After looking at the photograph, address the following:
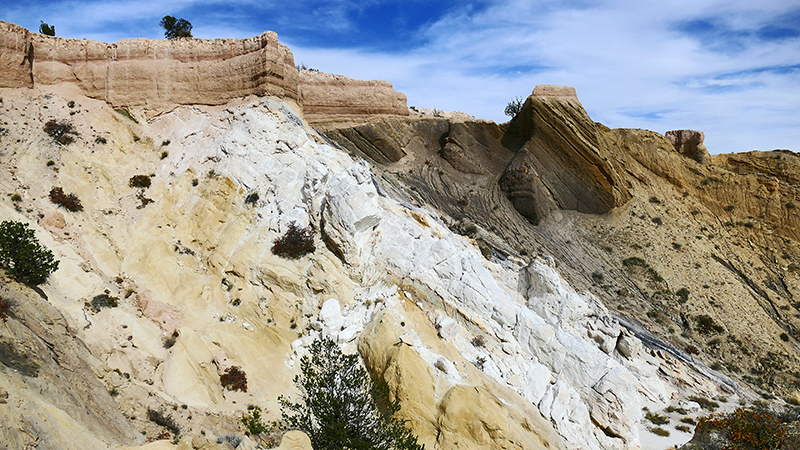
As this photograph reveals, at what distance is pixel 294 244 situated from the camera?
1720 centimetres

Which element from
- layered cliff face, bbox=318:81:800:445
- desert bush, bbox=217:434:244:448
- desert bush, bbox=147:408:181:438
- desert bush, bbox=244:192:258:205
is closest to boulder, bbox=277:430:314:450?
desert bush, bbox=217:434:244:448

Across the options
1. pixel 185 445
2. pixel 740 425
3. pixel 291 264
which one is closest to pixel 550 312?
pixel 740 425

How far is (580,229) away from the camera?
31.2m

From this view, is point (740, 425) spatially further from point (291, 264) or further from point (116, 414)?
point (116, 414)

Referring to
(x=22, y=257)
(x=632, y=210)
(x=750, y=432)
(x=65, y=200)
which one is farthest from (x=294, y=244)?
(x=632, y=210)

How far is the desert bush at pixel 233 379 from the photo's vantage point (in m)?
13.6

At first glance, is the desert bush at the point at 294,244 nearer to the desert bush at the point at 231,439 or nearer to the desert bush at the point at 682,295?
the desert bush at the point at 231,439

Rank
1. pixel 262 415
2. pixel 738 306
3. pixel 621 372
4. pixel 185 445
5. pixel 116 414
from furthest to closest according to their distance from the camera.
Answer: pixel 738 306 < pixel 621 372 < pixel 262 415 < pixel 116 414 < pixel 185 445

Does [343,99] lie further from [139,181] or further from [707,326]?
[707,326]

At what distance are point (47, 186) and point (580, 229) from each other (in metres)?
28.9

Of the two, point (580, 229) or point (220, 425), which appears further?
point (580, 229)

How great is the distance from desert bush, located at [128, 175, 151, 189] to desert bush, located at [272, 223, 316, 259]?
20.0 ft

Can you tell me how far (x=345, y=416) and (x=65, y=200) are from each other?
1264 cm

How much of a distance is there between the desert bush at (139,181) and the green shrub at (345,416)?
1126cm
